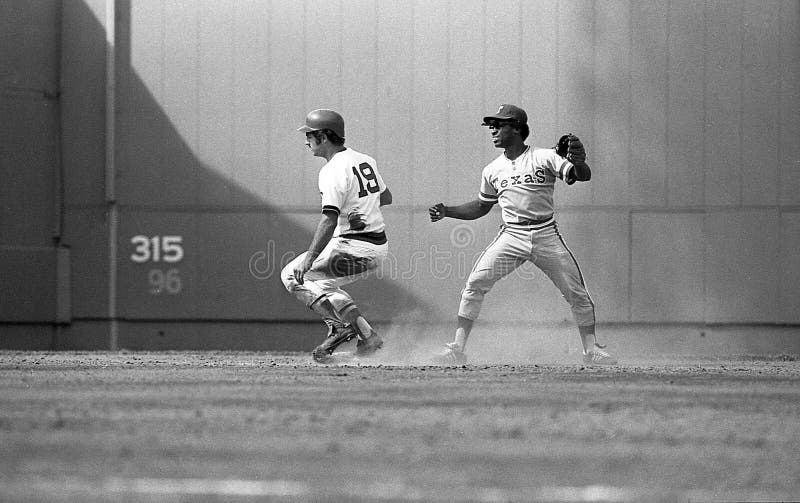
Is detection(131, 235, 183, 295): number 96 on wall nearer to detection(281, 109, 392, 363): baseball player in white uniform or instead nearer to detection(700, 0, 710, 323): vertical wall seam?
detection(281, 109, 392, 363): baseball player in white uniform

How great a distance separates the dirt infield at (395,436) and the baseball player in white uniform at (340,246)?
107 centimetres

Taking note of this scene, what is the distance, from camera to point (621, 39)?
45.0 feet

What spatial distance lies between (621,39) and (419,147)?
1998mm

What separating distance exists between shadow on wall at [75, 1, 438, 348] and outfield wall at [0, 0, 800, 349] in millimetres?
20

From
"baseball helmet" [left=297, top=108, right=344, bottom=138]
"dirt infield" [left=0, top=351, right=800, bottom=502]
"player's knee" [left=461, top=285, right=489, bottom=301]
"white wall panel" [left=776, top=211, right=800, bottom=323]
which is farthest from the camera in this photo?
"white wall panel" [left=776, top=211, right=800, bottom=323]

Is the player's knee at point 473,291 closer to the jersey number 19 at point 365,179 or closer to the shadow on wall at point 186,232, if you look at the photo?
the jersey number 19 at point 365,179

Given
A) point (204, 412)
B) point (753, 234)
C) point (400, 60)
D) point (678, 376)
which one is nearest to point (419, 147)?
point (400, 60)

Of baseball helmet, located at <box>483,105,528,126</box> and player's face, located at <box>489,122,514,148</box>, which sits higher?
baseball helmet, located at <box>483,105,528,126</box>

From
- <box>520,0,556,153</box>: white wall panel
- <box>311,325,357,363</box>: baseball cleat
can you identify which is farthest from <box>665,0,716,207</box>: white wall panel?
<box>311,325,357,363</box>: baseball cleat

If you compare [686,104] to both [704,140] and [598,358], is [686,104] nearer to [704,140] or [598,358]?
[704,140]

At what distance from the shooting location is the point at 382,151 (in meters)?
13.9

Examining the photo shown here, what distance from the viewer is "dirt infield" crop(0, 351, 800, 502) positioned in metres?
4.68

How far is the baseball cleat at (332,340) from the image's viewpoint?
1070 centimetres

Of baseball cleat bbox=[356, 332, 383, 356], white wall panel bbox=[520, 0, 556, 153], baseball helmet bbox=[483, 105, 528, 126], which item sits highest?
white wall panel bbox=[520, 0, 556, 153]
